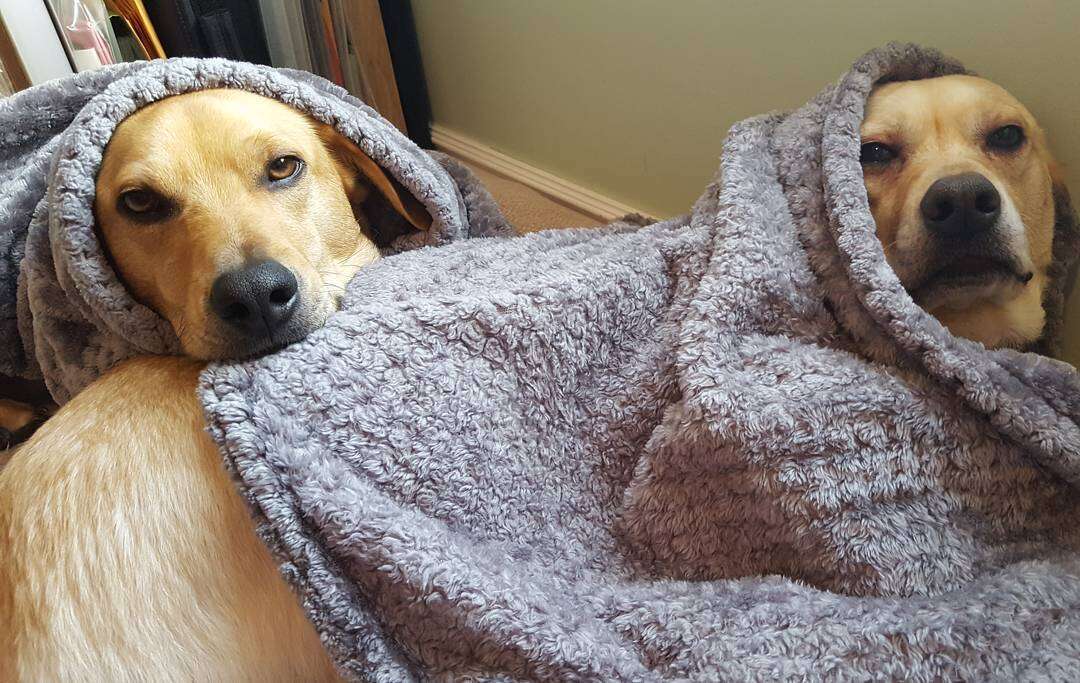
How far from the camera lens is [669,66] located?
143cm

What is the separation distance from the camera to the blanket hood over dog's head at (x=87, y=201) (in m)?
A: 0.94

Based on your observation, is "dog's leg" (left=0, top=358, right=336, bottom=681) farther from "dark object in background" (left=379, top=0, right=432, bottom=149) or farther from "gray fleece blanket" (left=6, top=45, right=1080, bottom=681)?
"dark object in background" (left=379, top=0, right=432, bottom=149)

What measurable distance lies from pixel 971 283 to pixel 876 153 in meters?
0.22

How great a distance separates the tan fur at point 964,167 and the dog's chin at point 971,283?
1 centimetres

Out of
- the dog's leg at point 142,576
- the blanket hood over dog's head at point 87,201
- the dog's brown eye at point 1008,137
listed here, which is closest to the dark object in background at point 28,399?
the blanket hood over dog's head at point 87,201

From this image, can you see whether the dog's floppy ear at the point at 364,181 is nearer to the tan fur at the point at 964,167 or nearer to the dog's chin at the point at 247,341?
the dog's chin at the point at 247,341

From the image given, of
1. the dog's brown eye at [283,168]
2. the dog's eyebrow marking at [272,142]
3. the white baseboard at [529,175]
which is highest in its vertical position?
the dog's eyebrow marking at [272,142]

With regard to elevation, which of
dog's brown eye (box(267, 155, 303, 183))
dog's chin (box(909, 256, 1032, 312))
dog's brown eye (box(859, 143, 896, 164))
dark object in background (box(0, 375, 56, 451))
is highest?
dog's brown eye (box(267, 155, 303, 183))

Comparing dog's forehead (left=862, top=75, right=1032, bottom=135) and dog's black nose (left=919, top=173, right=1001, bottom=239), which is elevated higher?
dog's forehead (left=862, top=75, right=1032, bottom=135)

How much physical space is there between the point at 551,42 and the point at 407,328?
1.23 meters

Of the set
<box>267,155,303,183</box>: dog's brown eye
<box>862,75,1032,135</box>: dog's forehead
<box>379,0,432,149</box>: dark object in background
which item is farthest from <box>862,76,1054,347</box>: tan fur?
<box>379,0,432,149</box>: dark object in background

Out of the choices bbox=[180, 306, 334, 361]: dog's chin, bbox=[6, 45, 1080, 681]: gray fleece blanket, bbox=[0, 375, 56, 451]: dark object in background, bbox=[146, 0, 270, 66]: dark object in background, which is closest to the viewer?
bbox=[6, 45, 1080, 681]: gray fleece blanket

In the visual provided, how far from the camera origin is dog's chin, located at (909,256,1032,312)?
33.7 inches

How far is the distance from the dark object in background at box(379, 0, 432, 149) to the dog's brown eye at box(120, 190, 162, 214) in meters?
1.44
